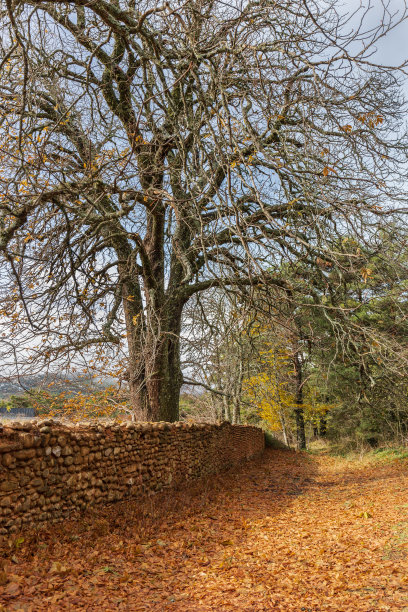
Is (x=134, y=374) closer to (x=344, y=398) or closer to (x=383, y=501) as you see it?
(x=383, y=501)

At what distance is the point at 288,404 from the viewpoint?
68.0ft

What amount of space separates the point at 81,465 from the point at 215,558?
2.18 meters

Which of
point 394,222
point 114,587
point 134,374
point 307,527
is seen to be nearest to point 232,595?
point 114,587

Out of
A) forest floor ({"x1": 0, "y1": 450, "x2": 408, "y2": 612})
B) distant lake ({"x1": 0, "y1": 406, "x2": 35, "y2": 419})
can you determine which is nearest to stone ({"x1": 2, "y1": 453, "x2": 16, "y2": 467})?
forest floor ({"x1": 0, "y1": 450, "x2": 408, "y2": 612})

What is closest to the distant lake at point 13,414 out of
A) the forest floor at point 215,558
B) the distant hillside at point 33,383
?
the distant hillside at point 33,383

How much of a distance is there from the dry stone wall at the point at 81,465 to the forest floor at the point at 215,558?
260 millimetres

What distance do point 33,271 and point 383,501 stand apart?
24.6 feet

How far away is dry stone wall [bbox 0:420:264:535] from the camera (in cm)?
504

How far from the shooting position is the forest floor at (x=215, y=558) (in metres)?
3.86

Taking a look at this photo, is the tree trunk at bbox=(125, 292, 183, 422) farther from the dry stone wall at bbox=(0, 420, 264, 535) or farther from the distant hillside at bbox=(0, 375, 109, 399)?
the distant hillside at bbox=(0, 375, 109, 399)

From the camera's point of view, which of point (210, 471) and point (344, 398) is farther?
point (344, 398)

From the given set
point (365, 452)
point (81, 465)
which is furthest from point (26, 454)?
point (365, 452)

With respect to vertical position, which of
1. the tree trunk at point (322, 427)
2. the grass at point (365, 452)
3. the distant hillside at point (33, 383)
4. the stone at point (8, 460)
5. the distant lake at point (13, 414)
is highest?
the distant hillside at point (33, 383)

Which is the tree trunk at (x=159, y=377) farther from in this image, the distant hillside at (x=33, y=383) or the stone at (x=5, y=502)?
the stone at (x=5, y=502)
